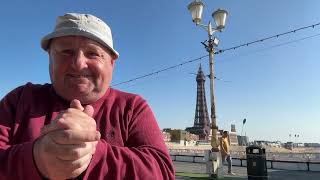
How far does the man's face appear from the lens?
1.54m

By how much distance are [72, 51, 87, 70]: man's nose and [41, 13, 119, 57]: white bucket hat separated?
0.26ft

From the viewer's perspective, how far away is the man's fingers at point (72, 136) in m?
0.99

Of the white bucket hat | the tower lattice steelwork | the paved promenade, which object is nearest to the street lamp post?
the paved promenade

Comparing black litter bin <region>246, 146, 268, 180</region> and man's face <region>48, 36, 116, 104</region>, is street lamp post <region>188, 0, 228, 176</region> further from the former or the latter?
man's face <region>48, 36, 116, 104</region>

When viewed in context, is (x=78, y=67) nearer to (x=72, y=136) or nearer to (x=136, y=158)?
(x=136, y=158)

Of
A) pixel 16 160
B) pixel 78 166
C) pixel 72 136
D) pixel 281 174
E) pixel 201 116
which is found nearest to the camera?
pixel 72 136

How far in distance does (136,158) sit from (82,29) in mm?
569

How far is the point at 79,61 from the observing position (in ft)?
5.02

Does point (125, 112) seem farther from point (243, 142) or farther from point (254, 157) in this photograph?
point (243, 142)

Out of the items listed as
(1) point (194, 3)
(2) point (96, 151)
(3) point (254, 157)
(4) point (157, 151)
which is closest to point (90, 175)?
(2) point (96, 151)

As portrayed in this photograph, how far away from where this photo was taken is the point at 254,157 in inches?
446

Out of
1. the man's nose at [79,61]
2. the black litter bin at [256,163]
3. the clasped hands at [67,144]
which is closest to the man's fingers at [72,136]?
the clasped hands at [67,144]

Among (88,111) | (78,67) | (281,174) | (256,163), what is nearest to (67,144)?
(88,111)

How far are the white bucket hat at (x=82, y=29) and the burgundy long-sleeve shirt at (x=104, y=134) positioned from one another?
0.24m
